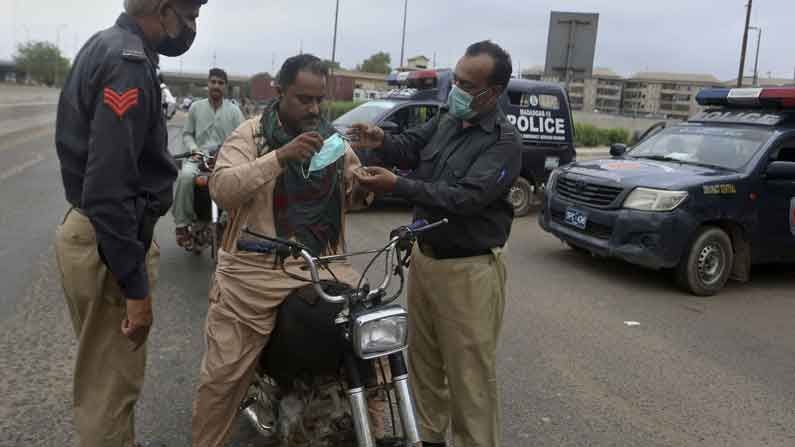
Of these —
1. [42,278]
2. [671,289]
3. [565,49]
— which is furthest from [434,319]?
[565,49]

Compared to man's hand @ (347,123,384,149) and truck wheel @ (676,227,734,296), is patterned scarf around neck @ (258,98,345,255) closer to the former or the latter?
man's hand @ (347,123,384,149)

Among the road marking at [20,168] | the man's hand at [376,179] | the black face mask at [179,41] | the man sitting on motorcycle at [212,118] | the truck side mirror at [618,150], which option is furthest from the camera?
the road marking at [20,168]

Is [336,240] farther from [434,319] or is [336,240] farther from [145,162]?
[145,162]

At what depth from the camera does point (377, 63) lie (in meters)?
120

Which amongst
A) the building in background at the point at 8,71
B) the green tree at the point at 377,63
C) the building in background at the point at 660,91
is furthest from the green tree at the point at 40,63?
the building in background at the point at 660,91

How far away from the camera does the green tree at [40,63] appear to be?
121562 mm

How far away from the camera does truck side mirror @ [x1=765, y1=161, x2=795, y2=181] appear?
22.8ft

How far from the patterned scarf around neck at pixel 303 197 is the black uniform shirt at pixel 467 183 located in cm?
30

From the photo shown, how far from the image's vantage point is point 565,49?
15984 mm

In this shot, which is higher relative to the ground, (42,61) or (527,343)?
(42,61)

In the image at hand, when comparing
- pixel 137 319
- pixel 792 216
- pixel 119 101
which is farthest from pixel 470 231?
pixel 792 216

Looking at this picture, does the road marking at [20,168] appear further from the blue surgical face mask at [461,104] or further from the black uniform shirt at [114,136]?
the blue surgical face mask at [461,104]

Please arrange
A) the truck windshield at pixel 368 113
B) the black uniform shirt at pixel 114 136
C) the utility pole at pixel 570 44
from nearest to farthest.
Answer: the black uniform shirt at pixel 114 136
the truck windshield at pixel 368 113
the utility pole at pixel 570 44

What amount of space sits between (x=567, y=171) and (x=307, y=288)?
18.7 feet
